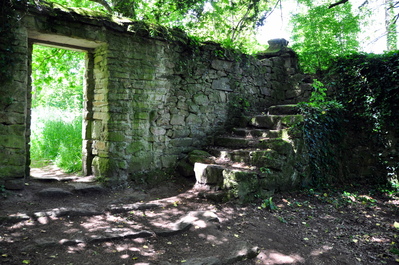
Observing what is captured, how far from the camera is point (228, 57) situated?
6535 mm

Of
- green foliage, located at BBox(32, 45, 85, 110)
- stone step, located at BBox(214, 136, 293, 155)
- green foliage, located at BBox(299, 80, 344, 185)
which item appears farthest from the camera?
green foliage, located at BBox(32, 45, 85, 110)

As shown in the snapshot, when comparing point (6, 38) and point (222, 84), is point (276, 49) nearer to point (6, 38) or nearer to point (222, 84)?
point (222, 84)

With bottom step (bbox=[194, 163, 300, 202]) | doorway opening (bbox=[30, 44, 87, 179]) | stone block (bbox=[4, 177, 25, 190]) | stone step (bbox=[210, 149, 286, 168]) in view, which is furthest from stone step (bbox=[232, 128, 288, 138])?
stone block (bbox=[4, 177, 25, 190])

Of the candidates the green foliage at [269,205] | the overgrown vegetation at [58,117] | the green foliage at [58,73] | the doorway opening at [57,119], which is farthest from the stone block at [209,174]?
the green foliage at [58,73]

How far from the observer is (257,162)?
5.03 m

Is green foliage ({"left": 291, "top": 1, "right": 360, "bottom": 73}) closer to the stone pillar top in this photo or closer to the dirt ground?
the stone pillar top

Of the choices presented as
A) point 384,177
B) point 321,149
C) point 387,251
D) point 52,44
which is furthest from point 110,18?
point 384,177

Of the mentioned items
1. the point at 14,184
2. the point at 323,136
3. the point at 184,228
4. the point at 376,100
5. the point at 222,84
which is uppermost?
the point at 222,84

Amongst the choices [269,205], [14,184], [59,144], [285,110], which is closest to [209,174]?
[269,205]

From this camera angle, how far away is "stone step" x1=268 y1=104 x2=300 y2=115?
20.6 feet

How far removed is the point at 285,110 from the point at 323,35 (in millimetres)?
3074

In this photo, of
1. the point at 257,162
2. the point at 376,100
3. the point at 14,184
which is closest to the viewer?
the point at 14,184

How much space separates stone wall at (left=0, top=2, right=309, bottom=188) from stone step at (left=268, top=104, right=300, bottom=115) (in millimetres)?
1095

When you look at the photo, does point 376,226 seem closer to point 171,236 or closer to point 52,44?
point 171,236
